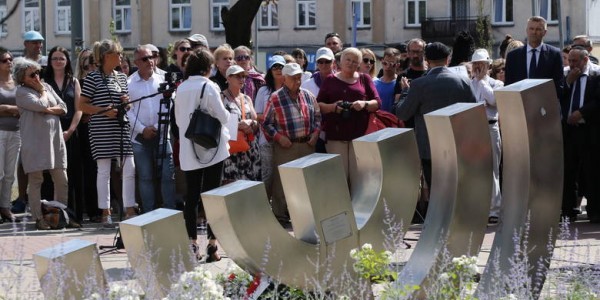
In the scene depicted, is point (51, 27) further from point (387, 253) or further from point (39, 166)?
point (387, 253)

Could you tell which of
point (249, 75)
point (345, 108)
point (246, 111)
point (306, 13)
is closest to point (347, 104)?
point (345, 108)

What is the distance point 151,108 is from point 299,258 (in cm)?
606

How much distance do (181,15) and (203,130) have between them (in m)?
45.5

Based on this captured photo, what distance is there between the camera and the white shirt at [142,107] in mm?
12648

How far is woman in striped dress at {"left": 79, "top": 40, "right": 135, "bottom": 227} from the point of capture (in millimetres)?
12625

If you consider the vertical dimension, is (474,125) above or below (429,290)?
above

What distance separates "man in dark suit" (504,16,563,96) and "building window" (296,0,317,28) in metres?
40.5

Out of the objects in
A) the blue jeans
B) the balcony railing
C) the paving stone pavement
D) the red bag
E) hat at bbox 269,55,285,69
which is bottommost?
the paving stone pavement

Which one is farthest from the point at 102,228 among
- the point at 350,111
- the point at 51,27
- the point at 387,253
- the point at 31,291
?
the point at 51,27

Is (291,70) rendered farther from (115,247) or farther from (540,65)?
(115,247)

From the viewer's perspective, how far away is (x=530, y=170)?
7.29 metres

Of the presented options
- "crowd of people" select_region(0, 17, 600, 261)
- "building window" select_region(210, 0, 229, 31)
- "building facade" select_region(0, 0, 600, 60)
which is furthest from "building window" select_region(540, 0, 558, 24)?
"crowd of people" select_region(0, 17, 600, 261)

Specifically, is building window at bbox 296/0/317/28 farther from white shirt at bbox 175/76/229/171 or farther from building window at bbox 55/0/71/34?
white shirt at bbox 175/76/229/171

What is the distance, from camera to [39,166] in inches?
521
